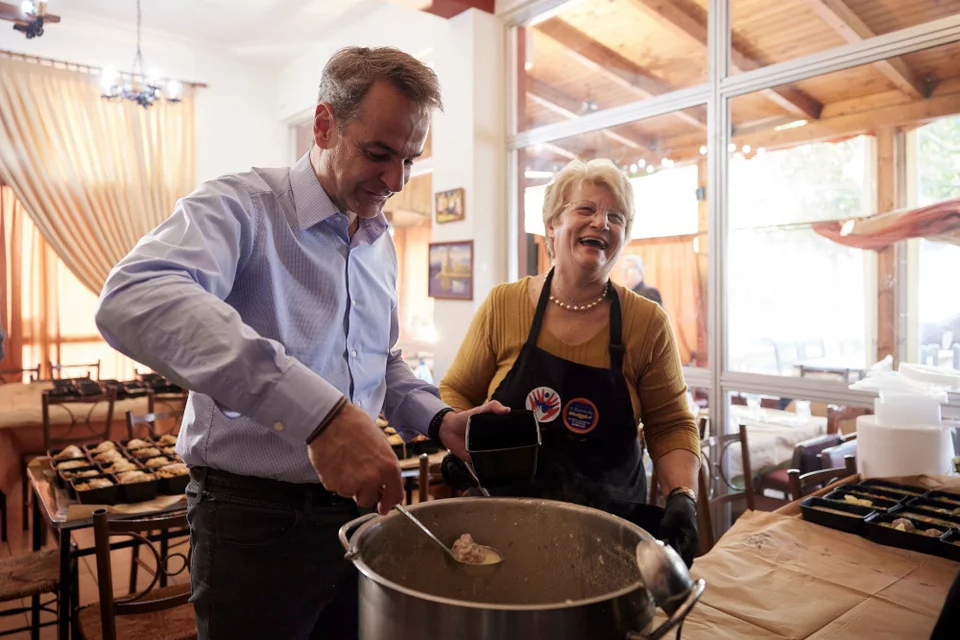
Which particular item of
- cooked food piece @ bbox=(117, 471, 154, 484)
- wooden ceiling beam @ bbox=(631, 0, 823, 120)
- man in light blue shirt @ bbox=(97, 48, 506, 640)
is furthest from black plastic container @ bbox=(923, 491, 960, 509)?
cooked food piece @ bbox=(117, 471, 154, 484)

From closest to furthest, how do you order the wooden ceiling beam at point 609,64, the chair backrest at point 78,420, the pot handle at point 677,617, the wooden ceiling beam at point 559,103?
the pot handle at point 677,617 → the wooden ceiling beam at point 609,64 → the wooden ceiling beam at point 559,103 → the chair backrest at point 78,420

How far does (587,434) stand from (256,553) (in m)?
0.91

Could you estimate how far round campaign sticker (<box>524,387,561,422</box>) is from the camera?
1778 mm

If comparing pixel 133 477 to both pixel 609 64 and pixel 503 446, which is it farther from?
pixel 609 64

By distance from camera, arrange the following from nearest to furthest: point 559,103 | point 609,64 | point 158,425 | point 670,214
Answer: point 670,214, point 609,64, point 559,103, point 158,425

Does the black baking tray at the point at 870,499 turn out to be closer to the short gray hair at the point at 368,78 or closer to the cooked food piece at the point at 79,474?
the short gray hair at the point at 368,78

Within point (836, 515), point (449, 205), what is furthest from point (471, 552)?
point (449, 205)

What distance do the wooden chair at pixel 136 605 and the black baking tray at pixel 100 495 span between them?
0.36m

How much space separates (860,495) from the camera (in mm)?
1895

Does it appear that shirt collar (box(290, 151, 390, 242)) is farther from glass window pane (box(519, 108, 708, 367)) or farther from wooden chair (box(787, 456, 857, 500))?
glass window pane (box(519, 108, 708, 367))

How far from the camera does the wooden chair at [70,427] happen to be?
159 inches

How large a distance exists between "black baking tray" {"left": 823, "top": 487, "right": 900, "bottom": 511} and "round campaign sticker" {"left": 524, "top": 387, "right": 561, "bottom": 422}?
79 centimetres

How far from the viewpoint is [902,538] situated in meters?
1.55

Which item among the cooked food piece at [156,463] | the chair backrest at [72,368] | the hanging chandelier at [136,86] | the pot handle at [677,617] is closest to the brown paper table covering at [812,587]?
the pot handle at [677,617]
